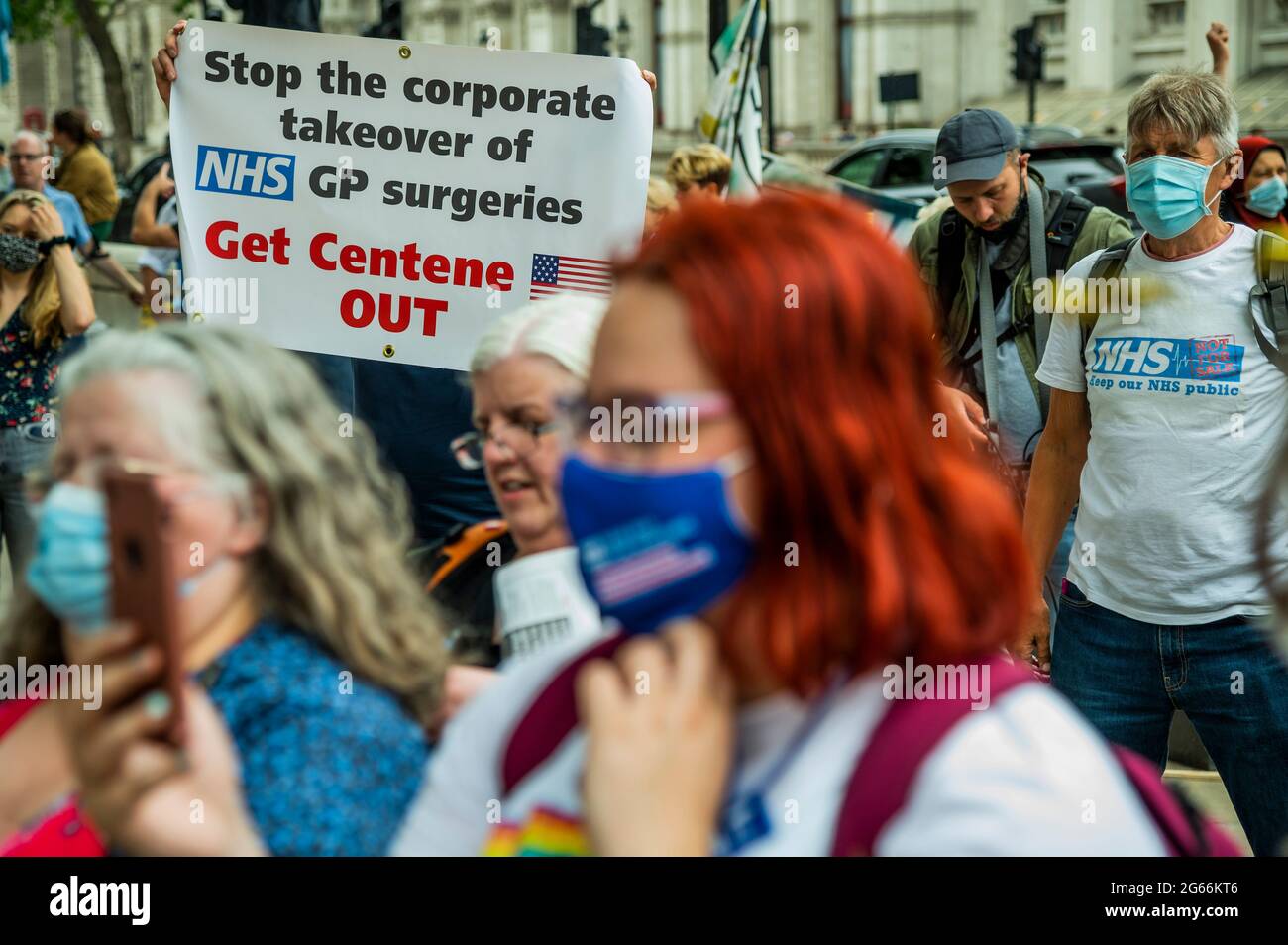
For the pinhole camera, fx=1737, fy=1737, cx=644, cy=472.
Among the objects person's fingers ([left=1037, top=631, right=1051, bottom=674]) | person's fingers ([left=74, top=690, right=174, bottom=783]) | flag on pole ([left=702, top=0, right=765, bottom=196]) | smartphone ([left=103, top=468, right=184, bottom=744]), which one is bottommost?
person's fingers ([left=1037, top=631, right=1051, bottom=674])

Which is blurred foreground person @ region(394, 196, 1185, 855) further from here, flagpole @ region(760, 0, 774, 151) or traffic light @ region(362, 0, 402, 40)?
traffic light @ region(362, 0, 402, 40)

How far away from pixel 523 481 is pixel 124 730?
120 cm

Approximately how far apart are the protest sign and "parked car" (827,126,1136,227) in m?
10.5

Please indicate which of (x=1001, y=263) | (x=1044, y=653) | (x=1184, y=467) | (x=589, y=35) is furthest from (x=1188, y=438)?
(x=589, y=35)

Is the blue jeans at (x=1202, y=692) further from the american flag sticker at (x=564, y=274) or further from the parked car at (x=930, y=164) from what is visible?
the parked car at (x=930, y=164)

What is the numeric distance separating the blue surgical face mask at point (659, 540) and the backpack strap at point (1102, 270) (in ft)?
7.88

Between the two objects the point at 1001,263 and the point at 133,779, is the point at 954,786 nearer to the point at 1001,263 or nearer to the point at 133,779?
the point at 133,779

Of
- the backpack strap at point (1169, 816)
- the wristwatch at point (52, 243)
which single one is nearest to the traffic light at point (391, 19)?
the wristwatch at point (52, 243)

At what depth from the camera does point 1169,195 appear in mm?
3576

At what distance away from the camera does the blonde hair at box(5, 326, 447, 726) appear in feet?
6.23

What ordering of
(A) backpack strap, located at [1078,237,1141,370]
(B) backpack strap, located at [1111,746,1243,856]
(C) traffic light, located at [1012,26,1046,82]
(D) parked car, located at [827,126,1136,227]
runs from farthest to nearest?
(C) traffic light, located at [1012,26,1046,82] < (D) parked car, located at [827,126,1136,227] < (A) backpack strap, located at [1078,237,1141,370] < (B) backpack strap, located at [1111,746,1243,856]

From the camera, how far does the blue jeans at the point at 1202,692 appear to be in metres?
3.41

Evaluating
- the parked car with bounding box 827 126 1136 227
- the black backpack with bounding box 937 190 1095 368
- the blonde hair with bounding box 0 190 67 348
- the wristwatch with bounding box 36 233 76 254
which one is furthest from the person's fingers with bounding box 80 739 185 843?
the parked car with bounding box 827 126 1136 227
